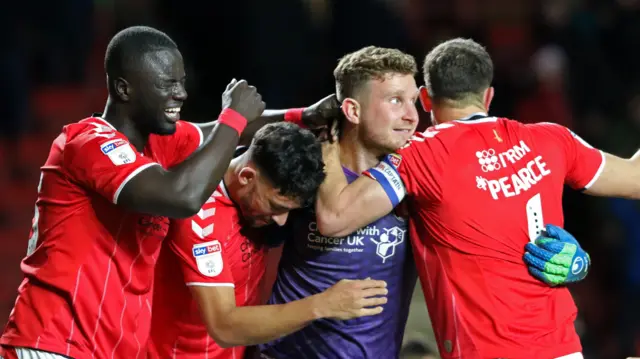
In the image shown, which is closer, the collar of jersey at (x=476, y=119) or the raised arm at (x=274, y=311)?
the raised arm at (x=274, y=311)

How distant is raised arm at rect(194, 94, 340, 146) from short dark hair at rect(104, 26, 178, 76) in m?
0.83

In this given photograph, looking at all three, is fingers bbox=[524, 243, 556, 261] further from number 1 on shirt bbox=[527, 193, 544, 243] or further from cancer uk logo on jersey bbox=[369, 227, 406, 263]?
cancer uk logo on jersey bbox=[369, 227, 406, 263]

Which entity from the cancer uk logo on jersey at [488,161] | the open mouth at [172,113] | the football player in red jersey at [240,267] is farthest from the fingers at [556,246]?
the open mouth at [172,113]

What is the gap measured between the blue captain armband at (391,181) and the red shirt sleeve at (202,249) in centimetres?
76

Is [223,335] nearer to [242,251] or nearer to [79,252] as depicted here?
[242,251]

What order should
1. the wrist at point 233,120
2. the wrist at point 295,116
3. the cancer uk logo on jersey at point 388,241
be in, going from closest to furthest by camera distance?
1. the wrist at point 233,120
2. the cancer uk logo on jersey at point 388,241
3. the wrist at point 295,116

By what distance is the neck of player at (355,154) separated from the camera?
4.80 meters

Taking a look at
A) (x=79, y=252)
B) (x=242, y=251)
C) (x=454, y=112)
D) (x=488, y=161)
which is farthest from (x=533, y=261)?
(x=79, y=252)

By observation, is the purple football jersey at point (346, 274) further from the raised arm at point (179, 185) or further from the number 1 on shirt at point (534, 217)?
the raised arm at point (179, 185)

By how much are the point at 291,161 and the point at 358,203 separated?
0.36 meters

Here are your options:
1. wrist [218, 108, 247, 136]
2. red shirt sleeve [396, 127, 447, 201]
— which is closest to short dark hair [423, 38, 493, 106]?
red shirt sleeve [396, 127, 447, 201]

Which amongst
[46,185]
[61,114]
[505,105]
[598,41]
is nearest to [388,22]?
[505,105]

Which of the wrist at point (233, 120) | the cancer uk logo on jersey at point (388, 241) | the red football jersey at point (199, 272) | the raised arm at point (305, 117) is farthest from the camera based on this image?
the raised arm at point (305, 117)

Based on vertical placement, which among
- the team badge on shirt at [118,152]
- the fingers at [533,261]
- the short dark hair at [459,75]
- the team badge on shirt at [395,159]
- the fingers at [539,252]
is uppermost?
the short dark hair at [459,75]
